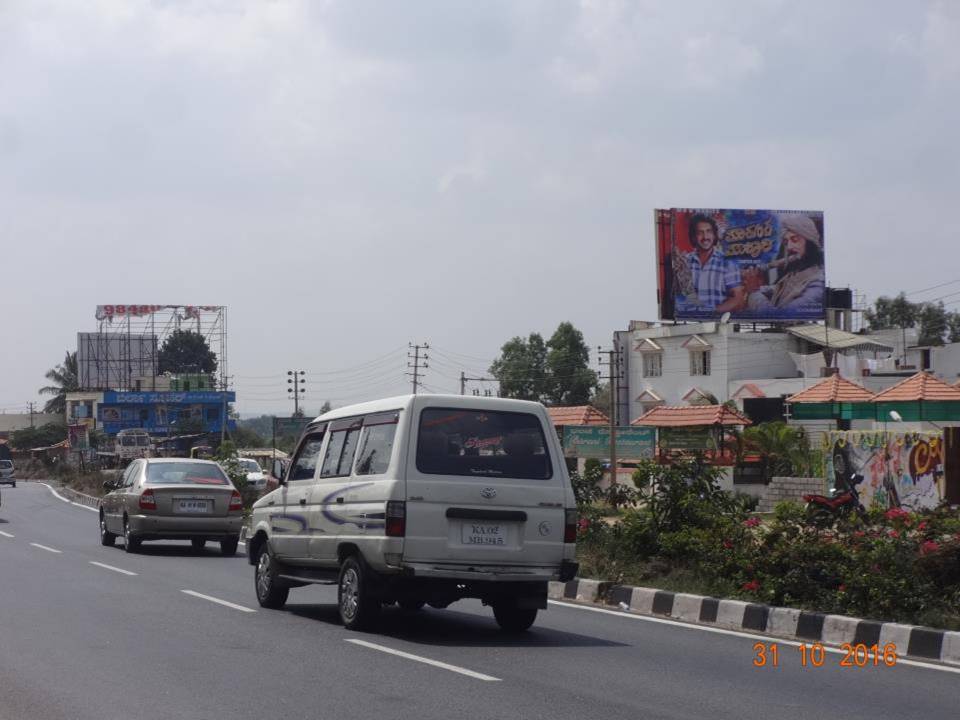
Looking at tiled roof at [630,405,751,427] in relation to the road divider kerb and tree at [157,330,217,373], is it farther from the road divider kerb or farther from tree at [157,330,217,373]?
tree at [157,330,217,373]

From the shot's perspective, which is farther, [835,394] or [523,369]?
[523,369]

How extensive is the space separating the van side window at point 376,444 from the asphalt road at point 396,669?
145 cm

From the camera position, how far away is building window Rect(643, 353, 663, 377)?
7444cm

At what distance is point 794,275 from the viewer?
69562 millimetres

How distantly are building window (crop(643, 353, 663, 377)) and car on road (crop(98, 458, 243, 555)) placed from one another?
2144 inches

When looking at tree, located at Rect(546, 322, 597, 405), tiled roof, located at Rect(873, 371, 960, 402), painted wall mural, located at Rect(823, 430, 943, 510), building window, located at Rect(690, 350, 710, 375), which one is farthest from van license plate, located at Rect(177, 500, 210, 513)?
tree, located at Rect(546, 322, 597, 405)

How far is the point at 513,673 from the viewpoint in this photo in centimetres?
903

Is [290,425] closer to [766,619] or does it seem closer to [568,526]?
[766,619]

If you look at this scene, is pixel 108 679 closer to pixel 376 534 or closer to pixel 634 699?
pixel 376 534

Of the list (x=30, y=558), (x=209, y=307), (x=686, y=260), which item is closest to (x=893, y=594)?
(x=30, y=558)

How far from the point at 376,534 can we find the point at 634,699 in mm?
3281

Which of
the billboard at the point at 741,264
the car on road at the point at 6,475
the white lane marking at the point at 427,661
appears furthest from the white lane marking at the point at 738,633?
the car on road at the point at 6,475

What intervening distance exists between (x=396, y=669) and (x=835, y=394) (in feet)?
101
